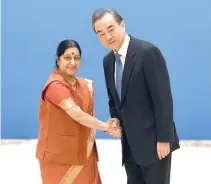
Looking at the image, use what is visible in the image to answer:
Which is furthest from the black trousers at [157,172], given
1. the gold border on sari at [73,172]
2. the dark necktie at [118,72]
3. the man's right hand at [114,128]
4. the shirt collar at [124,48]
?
the shirt collar at [124,48]

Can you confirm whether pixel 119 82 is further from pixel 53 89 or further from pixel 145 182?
pixel 145 182

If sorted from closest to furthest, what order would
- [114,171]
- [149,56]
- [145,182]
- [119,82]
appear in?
[149,56]
[119,82]
[145,182]
[114,171]

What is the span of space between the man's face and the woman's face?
0.25 m

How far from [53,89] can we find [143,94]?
1.62 ft

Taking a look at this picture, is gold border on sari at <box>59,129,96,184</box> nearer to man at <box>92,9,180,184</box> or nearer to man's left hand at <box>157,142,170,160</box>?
man at <box>92,9,180,184</box>

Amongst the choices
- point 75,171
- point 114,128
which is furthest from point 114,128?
point 75,171

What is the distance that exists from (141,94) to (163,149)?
0.95 feet

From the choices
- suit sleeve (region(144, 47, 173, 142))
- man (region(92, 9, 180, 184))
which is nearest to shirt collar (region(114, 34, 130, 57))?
man (region(92, 9, 180, 184))

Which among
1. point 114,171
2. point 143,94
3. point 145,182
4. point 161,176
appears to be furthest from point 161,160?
point 114,171

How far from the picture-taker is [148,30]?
411 cm

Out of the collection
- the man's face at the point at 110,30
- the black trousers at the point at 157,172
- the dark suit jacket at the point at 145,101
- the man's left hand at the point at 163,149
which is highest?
the man's face at the point at 110,30

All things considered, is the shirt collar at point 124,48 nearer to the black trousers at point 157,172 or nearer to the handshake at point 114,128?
the handshake at point 114,128

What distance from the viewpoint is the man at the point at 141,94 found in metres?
1.69

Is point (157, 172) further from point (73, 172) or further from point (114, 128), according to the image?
point (73, 172)
